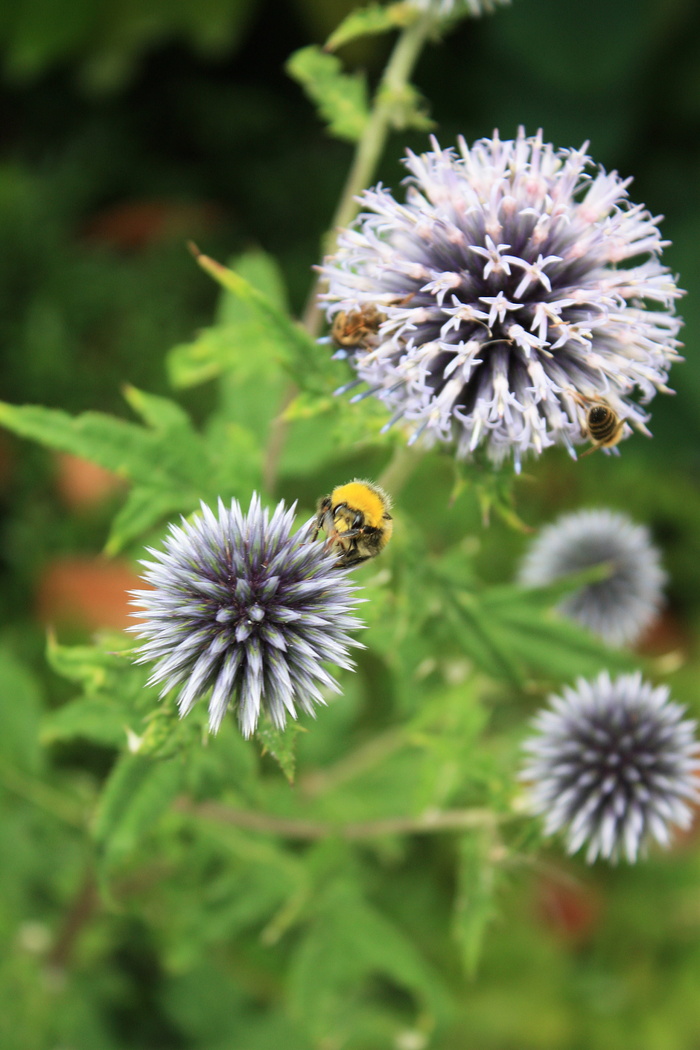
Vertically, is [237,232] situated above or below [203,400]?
above

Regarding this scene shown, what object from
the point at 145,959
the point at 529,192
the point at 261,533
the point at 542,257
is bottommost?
the point at 145,959

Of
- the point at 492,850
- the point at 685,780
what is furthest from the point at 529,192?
the point at 492,850

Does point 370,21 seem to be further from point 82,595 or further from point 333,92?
point 82,595

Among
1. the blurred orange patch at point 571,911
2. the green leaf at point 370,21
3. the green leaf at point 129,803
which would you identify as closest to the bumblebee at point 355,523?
the green leaf at point 129,803

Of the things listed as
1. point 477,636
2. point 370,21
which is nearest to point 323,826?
point 477,636

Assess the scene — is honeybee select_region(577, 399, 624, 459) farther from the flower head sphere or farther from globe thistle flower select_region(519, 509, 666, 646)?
globe thistle flower select_region(519, 509, 666, 646)

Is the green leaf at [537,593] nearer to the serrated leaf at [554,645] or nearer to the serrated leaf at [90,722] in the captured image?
the serrated leaf at [554,645]

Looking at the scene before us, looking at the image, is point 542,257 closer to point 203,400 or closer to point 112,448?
point 112,448
